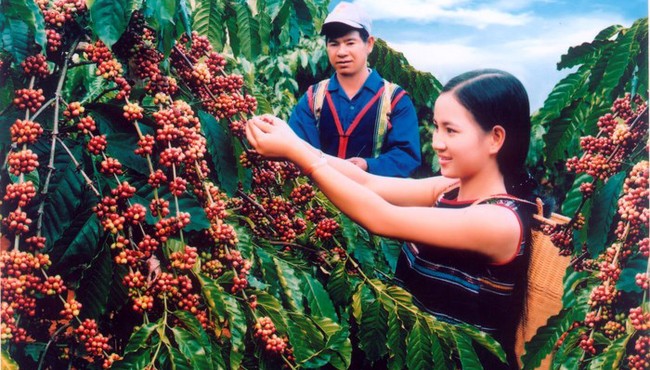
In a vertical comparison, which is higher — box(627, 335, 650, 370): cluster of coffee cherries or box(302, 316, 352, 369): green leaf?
box(627, 335, 650, 370): cluster of coffee cherries

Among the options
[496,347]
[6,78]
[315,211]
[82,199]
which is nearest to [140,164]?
[82,199]

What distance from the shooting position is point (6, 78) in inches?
36.7

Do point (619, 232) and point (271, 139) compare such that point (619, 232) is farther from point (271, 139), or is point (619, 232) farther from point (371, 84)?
Answer: point (371, 84)

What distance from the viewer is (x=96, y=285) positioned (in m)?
0.86

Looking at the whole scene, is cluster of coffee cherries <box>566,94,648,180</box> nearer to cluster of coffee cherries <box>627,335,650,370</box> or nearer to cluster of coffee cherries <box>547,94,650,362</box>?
cluster of coffee cherries <box>547,94,650,362</box>

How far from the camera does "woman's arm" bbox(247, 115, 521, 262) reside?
1049mm

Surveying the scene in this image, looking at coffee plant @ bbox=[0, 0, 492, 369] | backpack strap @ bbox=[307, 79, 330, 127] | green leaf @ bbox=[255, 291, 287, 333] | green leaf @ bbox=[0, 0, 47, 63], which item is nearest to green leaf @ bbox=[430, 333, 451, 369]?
coffee plant @ bbox=[0, 0, 492, 369]

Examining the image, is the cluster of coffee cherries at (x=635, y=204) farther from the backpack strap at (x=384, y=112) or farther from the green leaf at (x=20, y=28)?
the backpack strap at (x=384, y=112)

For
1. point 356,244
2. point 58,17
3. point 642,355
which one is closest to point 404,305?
point 356,244

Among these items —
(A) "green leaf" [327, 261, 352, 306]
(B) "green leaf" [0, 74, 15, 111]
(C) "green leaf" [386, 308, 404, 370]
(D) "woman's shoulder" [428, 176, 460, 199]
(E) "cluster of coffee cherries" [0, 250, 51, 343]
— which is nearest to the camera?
(E) "cluster of coffee cherries" [0, 250, 51, 343]

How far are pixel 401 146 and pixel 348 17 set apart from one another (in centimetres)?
40

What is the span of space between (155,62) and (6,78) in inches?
8.2

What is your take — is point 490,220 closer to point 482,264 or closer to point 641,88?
point 482,264

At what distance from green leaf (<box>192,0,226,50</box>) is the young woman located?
0.64 feet
